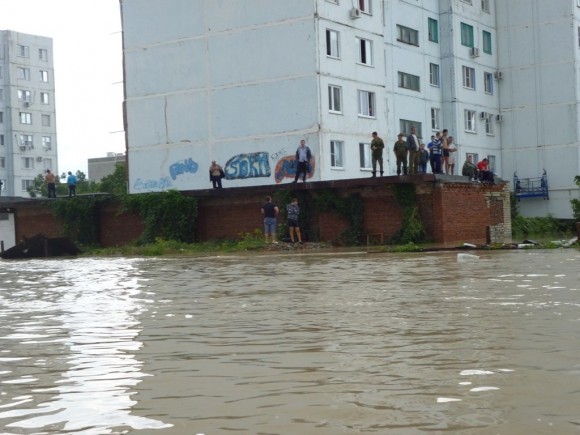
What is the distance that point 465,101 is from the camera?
53.3 metres

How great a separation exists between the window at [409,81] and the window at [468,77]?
5.08 m

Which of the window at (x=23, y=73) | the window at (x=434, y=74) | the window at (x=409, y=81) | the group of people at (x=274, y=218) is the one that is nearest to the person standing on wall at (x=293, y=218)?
the group of people at (x=274, y=218)

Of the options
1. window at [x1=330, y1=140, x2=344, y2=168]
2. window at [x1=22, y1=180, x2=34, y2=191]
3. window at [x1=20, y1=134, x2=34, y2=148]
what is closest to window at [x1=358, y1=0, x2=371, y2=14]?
window at [x1=330, y1=140, x2=344, y2=168]

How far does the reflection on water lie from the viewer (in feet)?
15.3

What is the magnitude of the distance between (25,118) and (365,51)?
64602 millimetres

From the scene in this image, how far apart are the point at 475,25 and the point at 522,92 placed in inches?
198

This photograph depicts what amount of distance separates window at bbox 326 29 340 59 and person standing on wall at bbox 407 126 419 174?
34.8 ft

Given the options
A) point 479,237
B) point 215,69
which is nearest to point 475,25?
point 215,69

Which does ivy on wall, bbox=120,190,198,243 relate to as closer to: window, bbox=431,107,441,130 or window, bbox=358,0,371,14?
window, bbox=358,0,371,14

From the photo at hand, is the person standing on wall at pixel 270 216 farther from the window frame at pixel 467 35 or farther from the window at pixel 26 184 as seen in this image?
the window at pixel 26 184

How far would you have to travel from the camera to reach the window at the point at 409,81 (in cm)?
4827

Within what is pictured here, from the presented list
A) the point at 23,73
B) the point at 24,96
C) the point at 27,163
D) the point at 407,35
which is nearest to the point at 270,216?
the point at 407,35

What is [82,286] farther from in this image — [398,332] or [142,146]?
[142,146]

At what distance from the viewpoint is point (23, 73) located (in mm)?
99250
